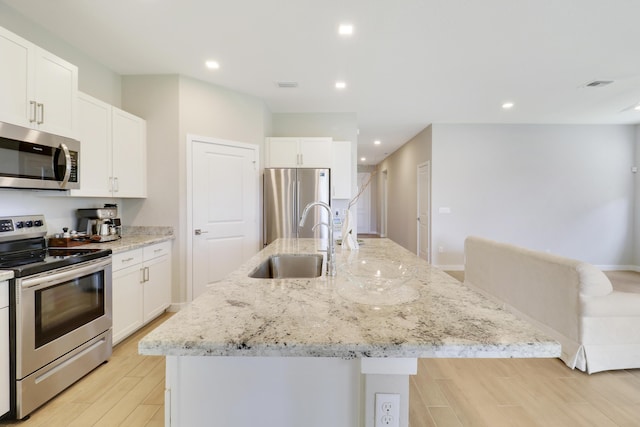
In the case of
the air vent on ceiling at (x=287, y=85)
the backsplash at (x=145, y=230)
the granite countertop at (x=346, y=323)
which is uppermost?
the air vent on ceiling at (x=287, y=85)

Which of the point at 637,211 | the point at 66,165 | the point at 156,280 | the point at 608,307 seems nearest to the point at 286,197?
the point at 156,280

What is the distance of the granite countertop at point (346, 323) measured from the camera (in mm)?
674

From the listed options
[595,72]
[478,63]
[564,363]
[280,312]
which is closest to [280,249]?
[280,312]

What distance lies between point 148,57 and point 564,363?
4.48 metres

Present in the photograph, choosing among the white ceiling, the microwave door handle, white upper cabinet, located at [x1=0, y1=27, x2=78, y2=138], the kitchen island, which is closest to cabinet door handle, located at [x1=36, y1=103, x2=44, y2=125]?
white upper cabinet, located at [x1=0, y1=27, x2=78, y2=138]

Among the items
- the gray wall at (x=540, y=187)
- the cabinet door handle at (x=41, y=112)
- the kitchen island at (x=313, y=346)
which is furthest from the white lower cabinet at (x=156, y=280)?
the gray wall at (x=540, y=187)

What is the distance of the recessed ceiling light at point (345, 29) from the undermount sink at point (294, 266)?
1844mm

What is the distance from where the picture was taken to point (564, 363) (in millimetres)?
2203

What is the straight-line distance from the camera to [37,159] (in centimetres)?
193

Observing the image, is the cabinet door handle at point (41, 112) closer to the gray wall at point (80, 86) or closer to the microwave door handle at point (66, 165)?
the microwave door handle at point (66, 165)

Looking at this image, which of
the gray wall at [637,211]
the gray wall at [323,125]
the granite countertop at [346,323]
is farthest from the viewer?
the gray wall at [637,211]

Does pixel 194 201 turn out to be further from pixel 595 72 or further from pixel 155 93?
pixel 595 72

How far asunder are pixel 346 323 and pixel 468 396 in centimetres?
164

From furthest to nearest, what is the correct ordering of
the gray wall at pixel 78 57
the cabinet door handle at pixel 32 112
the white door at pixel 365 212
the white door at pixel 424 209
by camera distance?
the white door at pixel 365 212, the white door at pixel 424 209, the gray wall at pixel 78 57, the cabinet door handle at pixel 32 112
